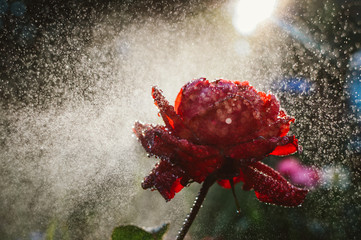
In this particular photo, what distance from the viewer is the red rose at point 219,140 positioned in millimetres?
170

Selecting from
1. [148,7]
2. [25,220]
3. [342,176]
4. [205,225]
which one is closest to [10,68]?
[148,7]

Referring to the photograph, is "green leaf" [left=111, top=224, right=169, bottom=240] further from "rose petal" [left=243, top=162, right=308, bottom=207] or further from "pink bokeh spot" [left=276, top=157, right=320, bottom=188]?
"pink bokeh spot" [left=276, top=157, right=320, bottom=188]

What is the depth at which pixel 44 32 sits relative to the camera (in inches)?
38.5

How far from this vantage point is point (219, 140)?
18 cm

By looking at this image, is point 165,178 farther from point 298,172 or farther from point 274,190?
point 298,172

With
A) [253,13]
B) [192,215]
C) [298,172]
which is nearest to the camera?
[192,215]

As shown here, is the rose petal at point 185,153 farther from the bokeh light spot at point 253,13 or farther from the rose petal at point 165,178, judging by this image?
the bokeh light spot at point 253,13

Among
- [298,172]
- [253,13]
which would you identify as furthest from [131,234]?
[253,13]

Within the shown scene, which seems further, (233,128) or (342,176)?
(342,176)

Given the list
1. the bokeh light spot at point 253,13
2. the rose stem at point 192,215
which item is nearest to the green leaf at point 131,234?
the rose stem at point 192,215

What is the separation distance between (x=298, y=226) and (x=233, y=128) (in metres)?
0.24

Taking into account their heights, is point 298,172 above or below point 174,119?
above

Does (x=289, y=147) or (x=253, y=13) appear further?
(x=253, y=13)

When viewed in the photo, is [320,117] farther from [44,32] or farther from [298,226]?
[44,32]
